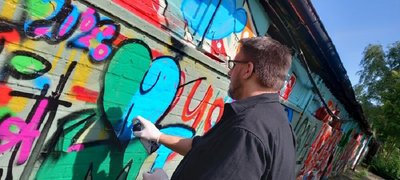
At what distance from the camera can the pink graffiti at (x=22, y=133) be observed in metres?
2.32

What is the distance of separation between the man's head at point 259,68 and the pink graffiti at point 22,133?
4.26 feet

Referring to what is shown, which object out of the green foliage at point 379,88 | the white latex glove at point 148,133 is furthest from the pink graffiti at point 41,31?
the green foliage at point 379,88

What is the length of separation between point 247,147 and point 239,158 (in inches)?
2.6

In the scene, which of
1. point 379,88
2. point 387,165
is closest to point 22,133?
point 387,165

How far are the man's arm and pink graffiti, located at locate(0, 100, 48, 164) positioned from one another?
87cm

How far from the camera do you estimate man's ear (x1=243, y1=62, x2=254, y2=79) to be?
7.68 ft

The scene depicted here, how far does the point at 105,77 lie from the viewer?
2.91 metres

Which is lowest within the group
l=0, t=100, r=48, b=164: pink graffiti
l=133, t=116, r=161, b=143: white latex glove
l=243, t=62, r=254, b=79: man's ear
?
l=0, t=100, r=48, b=164: pink graffiti

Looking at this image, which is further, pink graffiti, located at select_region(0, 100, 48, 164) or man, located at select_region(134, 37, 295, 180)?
pink graffiti, located at select_region(0, 100, 48, 164)

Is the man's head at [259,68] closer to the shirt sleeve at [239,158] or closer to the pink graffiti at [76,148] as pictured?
the shirt sleeve at [239,158]

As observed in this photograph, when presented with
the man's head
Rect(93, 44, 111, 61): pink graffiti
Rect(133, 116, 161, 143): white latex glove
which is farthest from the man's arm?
the man's head

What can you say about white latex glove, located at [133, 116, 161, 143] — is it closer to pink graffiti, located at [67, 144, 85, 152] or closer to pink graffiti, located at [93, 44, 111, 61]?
pink graffiti, located at [67, 144, 85, 152]

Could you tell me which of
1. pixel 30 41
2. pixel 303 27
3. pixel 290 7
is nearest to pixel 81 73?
pixel 30 41

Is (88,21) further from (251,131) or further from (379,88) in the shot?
(379,88)
